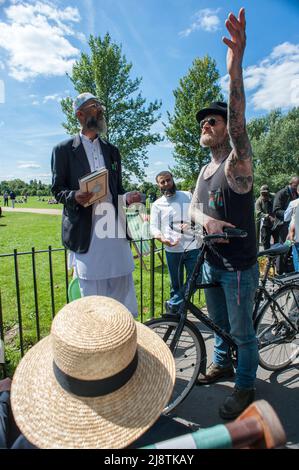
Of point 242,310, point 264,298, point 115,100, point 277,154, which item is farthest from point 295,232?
point 277,154

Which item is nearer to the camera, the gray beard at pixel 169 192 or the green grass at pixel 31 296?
the green grass at pixel 31 296

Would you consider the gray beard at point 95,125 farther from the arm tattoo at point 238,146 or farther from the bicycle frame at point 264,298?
the bicycle frame at point 264,298

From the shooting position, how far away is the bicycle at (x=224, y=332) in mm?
2457

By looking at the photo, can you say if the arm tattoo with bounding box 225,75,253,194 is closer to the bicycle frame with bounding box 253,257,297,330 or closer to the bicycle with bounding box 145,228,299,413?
the bicycle with bounding box 145,228,299,413

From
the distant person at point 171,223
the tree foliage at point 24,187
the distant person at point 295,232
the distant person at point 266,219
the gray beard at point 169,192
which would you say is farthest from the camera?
the tree foliage at point 24,187

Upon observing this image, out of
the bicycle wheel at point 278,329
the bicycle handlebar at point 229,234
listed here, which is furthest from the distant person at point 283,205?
the bicycle handlebar at point 229,234

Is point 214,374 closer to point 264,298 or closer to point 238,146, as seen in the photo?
point 264,298

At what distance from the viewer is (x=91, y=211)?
2455 mm

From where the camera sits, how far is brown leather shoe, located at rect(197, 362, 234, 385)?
2.88 meters

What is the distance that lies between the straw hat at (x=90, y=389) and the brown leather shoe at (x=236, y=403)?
1.56 m

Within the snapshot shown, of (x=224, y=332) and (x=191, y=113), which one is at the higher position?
(x=191, y=113)

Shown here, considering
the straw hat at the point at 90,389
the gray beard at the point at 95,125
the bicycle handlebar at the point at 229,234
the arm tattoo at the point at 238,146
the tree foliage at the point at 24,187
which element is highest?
the tree foliage at the point at 24,187

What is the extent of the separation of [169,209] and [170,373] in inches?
124

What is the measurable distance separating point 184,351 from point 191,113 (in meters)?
24.6
